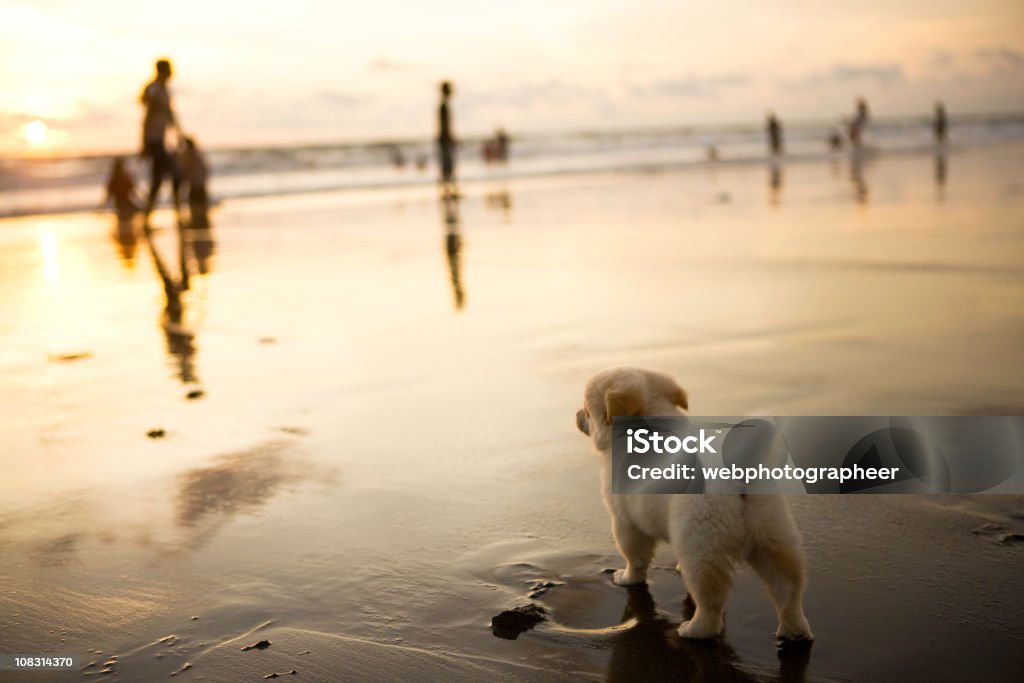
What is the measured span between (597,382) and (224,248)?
12.7 m

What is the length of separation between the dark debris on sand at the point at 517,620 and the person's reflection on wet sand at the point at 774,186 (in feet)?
52.7

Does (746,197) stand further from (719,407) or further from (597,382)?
(597,382)

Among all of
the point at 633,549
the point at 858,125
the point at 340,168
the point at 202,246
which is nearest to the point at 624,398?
the point at 633,549

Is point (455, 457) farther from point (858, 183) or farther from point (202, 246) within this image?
point (858, 183)

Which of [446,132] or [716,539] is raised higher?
[446,132]

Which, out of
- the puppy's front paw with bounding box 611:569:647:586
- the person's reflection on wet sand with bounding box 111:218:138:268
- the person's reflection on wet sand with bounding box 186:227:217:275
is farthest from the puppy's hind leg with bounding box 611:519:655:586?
the person's reflection on wet sand with bounding box 111:218:138:268

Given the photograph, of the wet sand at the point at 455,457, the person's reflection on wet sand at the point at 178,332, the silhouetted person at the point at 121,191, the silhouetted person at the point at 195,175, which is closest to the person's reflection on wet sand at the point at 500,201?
the silhouetted person at the point at 195,175

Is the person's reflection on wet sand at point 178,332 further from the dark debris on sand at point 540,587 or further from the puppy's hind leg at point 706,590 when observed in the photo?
the puppy's hind leg at point 706,590

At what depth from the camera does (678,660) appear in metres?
2.98

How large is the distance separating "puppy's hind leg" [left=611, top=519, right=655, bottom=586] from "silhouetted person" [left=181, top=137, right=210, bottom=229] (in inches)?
865

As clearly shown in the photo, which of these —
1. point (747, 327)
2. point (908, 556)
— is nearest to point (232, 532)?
point (908, 556)

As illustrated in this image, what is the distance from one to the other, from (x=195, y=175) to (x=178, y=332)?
18166 mm

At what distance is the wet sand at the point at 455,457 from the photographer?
10.3 ft

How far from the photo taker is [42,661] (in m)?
3.06
